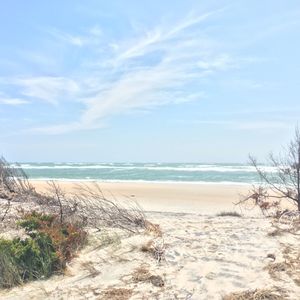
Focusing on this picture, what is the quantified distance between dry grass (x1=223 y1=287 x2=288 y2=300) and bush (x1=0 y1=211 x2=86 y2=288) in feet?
8.30

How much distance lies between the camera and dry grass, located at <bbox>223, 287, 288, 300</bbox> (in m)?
4.65

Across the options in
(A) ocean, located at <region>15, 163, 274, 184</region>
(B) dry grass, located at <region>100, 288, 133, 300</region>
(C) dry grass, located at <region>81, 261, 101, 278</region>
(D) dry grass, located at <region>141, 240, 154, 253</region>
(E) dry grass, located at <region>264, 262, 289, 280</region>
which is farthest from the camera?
(A) ocean, located at <region>15, 163, 274, 184</region>

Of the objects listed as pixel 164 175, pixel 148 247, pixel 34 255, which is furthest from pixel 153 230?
pixel 164 175

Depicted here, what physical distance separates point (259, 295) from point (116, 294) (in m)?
1.71

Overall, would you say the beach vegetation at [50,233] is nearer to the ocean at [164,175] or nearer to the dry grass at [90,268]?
the dry grass at [90,268]

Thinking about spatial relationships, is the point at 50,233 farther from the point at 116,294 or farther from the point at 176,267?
the point at 176,267

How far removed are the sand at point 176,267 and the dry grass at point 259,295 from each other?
11 cm

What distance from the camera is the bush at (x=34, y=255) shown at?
5.61 meters

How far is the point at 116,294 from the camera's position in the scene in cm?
498

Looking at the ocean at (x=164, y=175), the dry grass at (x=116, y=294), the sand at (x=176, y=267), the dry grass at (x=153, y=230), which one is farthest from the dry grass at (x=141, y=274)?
the ocean at (x=164, y=175)

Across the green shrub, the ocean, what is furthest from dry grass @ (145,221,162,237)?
the ocean

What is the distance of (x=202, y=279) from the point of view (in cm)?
527

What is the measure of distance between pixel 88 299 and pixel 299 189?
884 centimetres

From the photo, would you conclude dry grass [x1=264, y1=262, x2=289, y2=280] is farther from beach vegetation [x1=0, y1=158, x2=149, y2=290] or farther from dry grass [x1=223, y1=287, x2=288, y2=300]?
beach vegetation [x1=0, y1=158, x2=149, y2=290]
